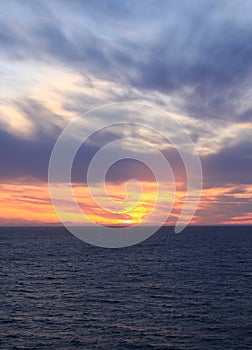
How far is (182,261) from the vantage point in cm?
12456

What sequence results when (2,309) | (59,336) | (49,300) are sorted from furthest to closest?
(49,300) < (2,309) < (59,336)

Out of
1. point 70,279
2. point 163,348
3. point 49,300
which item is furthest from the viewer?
point 70,279

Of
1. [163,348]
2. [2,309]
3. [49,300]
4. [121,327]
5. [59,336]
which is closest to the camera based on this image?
[163,348]

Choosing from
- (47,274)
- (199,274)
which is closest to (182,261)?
(199,274)

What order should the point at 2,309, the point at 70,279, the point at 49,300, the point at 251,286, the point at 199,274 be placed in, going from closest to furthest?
the point at 2,309 < the point at 49,300 < the point at 251,286 < the point at 70,279 < the point at 199,274

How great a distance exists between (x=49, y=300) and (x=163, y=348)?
29.1 m

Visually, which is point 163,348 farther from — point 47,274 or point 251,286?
Answer: point 47,274

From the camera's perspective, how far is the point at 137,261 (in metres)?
128

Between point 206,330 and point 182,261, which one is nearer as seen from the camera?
point 206,330

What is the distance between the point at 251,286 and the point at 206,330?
31823 mm

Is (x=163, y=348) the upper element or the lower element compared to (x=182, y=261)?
lower

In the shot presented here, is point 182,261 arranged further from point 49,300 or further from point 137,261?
point 49,300

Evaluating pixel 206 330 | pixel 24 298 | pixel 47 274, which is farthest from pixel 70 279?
pixel 206 330

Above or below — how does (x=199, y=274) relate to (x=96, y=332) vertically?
above
